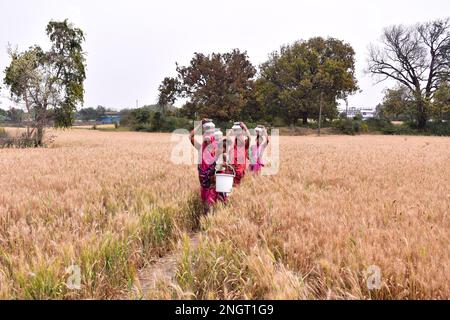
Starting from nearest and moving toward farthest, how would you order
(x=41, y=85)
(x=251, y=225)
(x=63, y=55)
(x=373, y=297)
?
(x=373, y=297)
(x=251, y=225)
(x=41, y=85)
(x=63, y=55)

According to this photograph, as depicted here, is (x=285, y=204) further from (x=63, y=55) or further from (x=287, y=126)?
→ (x=287, y=126)

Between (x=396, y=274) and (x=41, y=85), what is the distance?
21901mm

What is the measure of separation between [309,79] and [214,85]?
15.2 m

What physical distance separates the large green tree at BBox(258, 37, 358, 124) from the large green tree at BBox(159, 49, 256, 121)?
476cm

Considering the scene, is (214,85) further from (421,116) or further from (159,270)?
(159,270)

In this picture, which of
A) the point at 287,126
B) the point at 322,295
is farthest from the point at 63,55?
the point at 287,126

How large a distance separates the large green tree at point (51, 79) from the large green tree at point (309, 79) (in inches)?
1319

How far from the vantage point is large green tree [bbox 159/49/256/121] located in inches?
1829

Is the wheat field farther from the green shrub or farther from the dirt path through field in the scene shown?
the green shrub

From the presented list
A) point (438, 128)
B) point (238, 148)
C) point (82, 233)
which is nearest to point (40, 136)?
point (238, 148)

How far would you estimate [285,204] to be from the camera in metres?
4.48

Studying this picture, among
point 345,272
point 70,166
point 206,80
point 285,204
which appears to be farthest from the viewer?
point 206,80

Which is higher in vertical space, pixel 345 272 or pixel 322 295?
pixel 345 272

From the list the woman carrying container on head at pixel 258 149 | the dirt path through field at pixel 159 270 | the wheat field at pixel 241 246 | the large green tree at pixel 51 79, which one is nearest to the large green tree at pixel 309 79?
the large green tree at pixel 51 79
